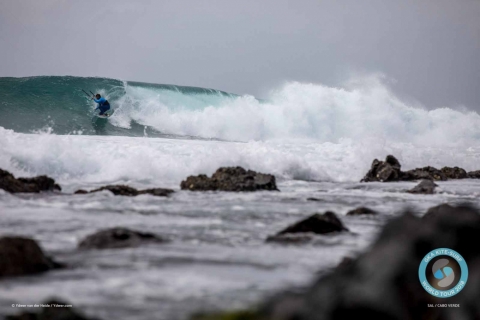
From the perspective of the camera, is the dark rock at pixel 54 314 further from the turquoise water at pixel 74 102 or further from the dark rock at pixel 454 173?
the turquoise water at pixel 74 102

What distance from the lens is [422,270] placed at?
9.23 feet

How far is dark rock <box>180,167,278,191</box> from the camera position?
417 inches

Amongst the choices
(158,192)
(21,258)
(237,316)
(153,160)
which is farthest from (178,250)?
(153,160)

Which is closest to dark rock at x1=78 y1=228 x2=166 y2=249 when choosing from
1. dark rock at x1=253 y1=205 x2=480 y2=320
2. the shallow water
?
the shallow water

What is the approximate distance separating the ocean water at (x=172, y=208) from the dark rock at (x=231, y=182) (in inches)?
13.7

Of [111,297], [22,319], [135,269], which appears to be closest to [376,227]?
[135,269]

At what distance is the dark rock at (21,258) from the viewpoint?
4074 mm

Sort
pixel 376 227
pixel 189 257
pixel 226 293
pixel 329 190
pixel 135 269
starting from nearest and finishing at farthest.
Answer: pixel 226 293
pixel 135 269
pixel 189 257
pixel 376 227
pixel 329 190

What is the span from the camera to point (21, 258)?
13.6ft

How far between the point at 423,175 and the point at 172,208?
27.2ft

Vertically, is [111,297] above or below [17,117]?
below

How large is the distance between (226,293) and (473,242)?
1.35 metres

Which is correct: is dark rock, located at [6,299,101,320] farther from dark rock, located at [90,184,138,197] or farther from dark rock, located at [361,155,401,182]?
dark rock, located at [361,155,401,182]

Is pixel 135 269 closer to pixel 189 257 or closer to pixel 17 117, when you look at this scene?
pixel 189 257
